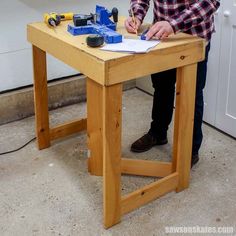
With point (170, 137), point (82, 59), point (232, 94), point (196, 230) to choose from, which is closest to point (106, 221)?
point (196, 230)

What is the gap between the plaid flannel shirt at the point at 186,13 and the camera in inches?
70.1

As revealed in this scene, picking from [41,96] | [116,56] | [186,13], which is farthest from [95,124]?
[186,13]

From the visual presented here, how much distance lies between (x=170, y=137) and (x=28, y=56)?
1.09m

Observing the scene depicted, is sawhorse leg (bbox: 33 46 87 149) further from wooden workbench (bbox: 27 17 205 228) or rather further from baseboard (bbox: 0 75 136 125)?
baseboard (bbox: 0 75 136 125)

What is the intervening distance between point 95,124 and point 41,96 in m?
0.45

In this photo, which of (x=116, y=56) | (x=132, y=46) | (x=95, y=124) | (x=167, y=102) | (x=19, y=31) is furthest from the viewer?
(x=19, y=31)

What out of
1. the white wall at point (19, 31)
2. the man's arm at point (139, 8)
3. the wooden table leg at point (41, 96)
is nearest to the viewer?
the man's arm at point (139, 8)

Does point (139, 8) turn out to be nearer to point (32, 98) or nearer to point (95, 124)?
point (95, 124)

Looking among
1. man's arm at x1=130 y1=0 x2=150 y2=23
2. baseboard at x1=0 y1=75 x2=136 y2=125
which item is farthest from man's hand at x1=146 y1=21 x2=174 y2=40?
baseboard at x1=0 y1=75 x2=136 y2=125

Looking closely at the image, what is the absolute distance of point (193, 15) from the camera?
1788 millimetres

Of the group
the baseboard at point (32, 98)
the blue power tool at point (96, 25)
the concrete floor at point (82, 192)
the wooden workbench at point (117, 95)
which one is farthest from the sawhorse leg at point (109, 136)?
the baseboard at point (32, 98)

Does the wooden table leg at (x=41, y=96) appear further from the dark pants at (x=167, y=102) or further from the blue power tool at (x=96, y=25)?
the dark pants at (x=167, y=102)

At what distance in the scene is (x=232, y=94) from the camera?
2.42 metres

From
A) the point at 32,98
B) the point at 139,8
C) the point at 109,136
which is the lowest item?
the point at 32,98
